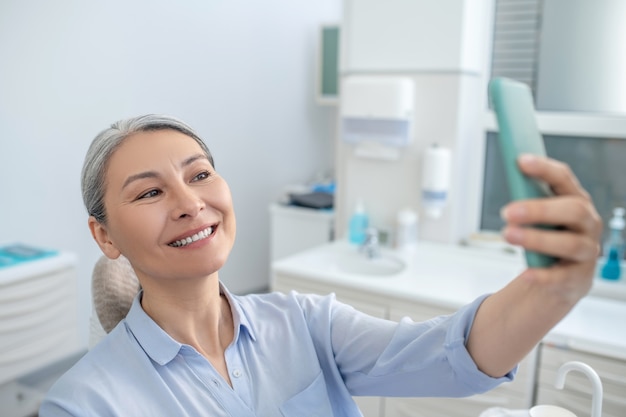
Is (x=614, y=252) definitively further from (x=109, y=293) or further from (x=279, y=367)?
(x=109, y=293)

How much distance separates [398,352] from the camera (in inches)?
38.9

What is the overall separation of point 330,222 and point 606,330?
1650 mm

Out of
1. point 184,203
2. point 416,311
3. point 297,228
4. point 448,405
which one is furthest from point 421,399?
point 297,228

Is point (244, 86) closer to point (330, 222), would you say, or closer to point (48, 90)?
point (330, 222)

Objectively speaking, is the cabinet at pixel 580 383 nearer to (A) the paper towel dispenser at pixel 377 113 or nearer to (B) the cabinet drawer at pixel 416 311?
(B) the cabinet drawer at pixel 416 311

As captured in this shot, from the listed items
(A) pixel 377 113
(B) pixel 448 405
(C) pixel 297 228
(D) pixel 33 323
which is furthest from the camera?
(C) pixel 297 228

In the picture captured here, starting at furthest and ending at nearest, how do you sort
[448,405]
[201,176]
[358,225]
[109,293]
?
[358,225] < [448,405] < [109,293] < [201,176]

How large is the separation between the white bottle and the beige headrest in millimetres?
1410

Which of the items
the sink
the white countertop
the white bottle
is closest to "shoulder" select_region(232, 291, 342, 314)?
the white countertop

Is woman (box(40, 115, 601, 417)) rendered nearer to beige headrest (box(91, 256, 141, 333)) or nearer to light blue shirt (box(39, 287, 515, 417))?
light blue shirt (box(39, 287, 515, 417))

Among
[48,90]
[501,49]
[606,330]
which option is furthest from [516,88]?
[48,90]

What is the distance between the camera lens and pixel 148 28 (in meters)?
2.63

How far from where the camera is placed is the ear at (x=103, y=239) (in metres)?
1.01

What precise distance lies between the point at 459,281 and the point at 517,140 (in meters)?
1.43
